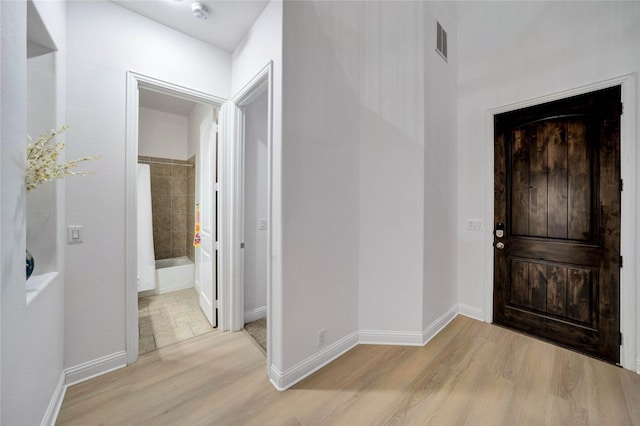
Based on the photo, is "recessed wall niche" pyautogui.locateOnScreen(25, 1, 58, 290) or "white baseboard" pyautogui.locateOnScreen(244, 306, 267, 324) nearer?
"recessed wall niche" pyautogui.locateOnScreen(25, 1, 58, 290)

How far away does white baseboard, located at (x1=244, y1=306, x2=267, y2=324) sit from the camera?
278 cm

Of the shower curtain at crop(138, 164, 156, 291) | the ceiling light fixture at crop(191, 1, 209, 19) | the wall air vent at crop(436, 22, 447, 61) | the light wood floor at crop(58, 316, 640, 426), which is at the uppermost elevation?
the wall air vent at crop(436, 22, 447, 61)

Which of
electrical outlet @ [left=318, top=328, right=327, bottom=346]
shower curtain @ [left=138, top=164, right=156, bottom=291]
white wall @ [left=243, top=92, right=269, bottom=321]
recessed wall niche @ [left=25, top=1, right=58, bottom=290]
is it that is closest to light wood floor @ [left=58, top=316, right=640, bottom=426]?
electrical outlet @ [left=318, top=328, right=327, bottom=346]

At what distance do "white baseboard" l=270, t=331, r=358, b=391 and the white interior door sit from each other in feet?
3.93

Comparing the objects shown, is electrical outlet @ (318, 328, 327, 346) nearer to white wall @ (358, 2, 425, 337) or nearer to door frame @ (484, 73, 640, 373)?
white wall @ (358, 2, 425, 337)

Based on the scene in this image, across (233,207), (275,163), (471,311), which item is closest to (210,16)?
(275,163)

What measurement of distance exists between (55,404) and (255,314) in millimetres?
1585

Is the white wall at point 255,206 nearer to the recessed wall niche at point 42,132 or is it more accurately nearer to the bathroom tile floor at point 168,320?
the bathroom tile floor at point 168,320

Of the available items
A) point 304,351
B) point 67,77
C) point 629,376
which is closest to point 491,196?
point 629,376

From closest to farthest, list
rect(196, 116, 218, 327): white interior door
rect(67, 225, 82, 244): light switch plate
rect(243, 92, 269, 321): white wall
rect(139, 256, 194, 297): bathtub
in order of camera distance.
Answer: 1. rect(67, 225, 82, 244): light switch plate
2. rect(196, 116, 218, 327): white interior door
3. rect(243, 92, 269, 321): white wall
4. rect(139, 256, 194, 297): bathtub

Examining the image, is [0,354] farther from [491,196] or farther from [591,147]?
[591,147]

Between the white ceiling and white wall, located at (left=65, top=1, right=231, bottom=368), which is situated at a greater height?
the white ceiling

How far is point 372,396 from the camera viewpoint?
1685 mm

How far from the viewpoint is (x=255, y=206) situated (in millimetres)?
2846
